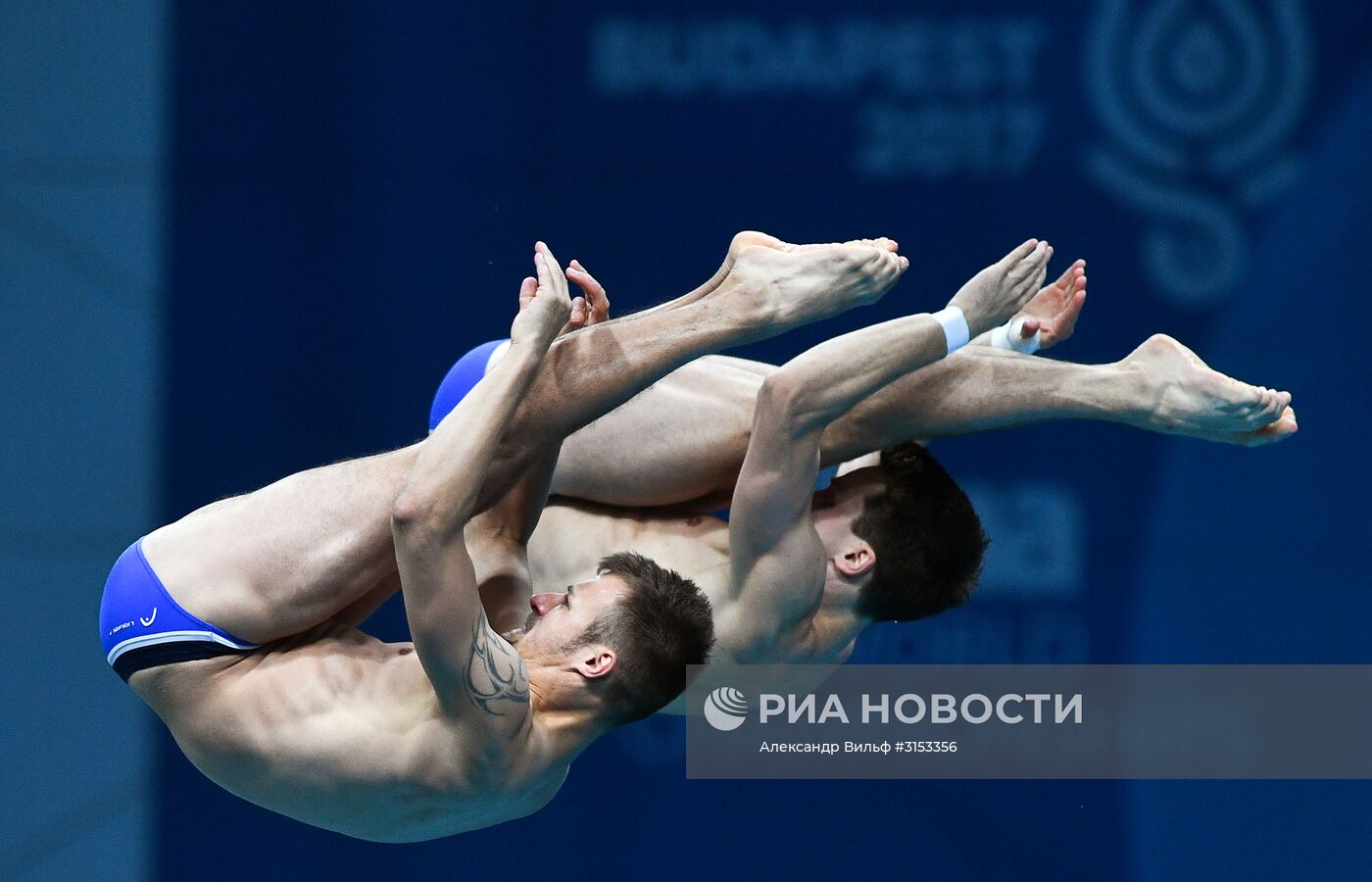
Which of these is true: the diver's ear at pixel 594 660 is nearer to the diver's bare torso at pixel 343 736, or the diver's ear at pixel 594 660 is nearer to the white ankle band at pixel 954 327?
the diver's bare torso at pixel 343 736

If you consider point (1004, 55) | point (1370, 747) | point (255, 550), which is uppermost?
point (1004, 55)

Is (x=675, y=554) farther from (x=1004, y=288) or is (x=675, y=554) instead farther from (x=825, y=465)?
(x=1004, y=288)

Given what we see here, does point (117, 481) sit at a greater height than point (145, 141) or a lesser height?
lesser

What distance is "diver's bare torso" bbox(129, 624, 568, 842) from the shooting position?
309 cm

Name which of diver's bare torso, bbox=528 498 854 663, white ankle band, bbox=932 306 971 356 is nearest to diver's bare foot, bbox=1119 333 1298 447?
white ankle band, bbox=932 306 971 356

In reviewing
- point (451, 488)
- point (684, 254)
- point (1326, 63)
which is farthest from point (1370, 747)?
point (451, 488)

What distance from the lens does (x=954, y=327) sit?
3.44 meters

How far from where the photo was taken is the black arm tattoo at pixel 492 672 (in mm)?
2900

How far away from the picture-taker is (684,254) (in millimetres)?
5484

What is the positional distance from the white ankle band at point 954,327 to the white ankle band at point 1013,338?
31cm

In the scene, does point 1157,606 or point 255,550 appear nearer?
point 255,550

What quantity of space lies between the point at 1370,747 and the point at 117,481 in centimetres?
420

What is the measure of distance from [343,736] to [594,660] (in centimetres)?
48

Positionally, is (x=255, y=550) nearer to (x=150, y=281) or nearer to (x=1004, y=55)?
(x=150, y=281)
